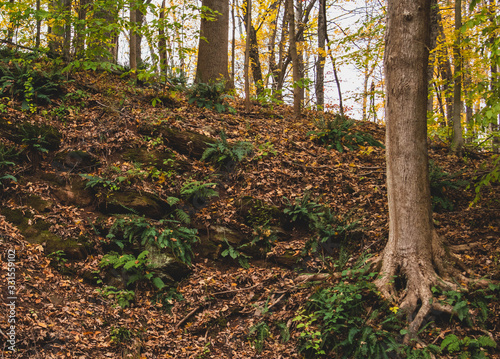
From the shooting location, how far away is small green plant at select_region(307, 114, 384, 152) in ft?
29.0

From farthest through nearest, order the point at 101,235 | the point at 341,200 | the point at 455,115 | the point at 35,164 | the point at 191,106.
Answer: the point at 191,106 → the point at 455,115 → the point at 341,200 → the point at 35,164 → the point at 101,235

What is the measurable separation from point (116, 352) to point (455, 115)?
9044mm

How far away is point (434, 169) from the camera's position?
7.36 metres

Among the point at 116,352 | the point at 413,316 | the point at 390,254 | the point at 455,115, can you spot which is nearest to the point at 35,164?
the point at 116,352

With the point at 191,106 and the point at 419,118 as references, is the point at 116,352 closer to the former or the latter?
the point at 419,118

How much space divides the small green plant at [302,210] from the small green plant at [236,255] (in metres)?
1.29

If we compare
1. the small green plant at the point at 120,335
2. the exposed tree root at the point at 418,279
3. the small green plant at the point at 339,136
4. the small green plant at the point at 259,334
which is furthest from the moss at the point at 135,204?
the small green plant at the point at 339,136

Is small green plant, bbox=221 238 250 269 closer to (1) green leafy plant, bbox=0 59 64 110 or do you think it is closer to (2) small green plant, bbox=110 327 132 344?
(2) small green plant, bbox=110 327 132 344

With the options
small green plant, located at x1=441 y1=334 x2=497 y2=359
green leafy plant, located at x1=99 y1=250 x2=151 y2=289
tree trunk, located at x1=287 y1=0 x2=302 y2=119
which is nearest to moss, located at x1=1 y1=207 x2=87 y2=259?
green leafy plant, located at x1=99 y1=250 x2=151 y2=289

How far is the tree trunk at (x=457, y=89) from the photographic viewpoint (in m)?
7.43

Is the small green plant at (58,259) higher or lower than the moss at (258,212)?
lower

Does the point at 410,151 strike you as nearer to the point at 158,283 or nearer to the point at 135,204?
the point at 158,283

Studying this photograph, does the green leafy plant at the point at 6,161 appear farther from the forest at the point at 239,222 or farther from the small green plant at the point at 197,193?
the small green plant at the point at 197,193

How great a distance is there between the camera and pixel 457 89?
Answer: 8.13 meters
